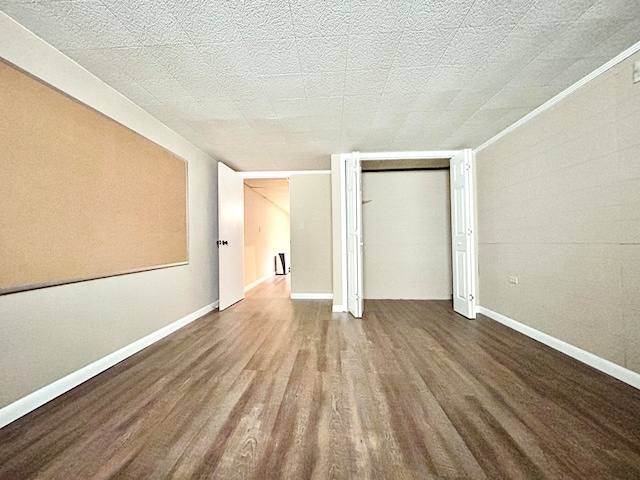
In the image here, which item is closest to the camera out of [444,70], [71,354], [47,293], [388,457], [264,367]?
[388,457]

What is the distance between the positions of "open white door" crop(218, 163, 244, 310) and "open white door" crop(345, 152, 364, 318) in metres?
1.79

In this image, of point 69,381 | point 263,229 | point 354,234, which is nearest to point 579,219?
point 354,234

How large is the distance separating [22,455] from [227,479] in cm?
99

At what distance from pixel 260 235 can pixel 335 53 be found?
19.8 feet

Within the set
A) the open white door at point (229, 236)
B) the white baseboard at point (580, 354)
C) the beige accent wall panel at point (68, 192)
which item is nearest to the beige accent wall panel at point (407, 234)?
the white baseboard at point (580, 354)

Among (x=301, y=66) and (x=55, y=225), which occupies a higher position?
(x=301, y=66)

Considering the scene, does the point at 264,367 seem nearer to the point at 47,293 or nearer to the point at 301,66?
the point at 47,293

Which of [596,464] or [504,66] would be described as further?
[504,66]

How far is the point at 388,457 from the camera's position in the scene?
1345 mm

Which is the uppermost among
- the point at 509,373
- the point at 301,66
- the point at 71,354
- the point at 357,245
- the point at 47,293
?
the point at 301,66

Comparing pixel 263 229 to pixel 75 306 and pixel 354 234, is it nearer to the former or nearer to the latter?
pixel 354 234

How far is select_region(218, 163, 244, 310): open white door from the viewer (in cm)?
431

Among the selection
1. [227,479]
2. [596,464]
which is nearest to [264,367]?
[227,479]

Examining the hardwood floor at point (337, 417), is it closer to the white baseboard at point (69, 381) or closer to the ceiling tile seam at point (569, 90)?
the white baseboard at point (69, 381)
